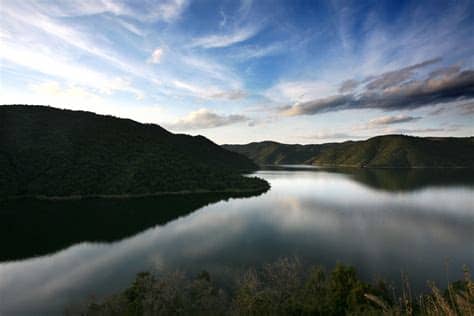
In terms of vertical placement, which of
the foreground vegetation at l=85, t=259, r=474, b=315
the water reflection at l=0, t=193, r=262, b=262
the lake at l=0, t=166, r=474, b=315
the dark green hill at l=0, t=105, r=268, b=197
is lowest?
the lake at l=0, t=166, r=474, b=315

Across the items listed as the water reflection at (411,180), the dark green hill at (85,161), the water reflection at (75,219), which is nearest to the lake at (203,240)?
the water reflection at (75,219)

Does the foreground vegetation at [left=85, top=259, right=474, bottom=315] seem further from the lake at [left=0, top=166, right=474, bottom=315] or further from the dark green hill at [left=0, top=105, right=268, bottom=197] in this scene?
the dark green hill at [left=0, top=105, right=268, bottom=197]

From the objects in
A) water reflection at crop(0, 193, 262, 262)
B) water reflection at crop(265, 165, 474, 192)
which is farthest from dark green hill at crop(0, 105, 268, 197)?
water reflection at crop(265, 165, 474, 192)

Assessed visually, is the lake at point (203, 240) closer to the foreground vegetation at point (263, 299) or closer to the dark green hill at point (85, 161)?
the foreground vegetation at point (263, 299)

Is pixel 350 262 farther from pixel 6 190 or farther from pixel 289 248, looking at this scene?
pixel 6 190

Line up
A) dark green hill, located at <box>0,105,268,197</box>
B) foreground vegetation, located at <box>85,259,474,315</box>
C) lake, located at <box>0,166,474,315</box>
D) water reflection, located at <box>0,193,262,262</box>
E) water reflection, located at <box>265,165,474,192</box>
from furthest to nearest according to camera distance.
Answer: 1. water reflection, located at <box>265,165,474,192</box>
2. dark green hill, located at <box>0,105,268,197</box>
3. water reflection, located at <box>0,193,262,262</box>
4. lake, located at <box>0,166,474,315</box>
5. foreground vegetation, located at <box>85,259,474,315</box>

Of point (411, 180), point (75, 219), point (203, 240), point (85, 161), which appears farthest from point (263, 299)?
point (411, 180)

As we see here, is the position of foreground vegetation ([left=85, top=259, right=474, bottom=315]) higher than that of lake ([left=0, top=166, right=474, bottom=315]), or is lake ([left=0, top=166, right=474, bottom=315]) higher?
foreground vegetation ([left=85, top=259, right=474, bottom=315])
